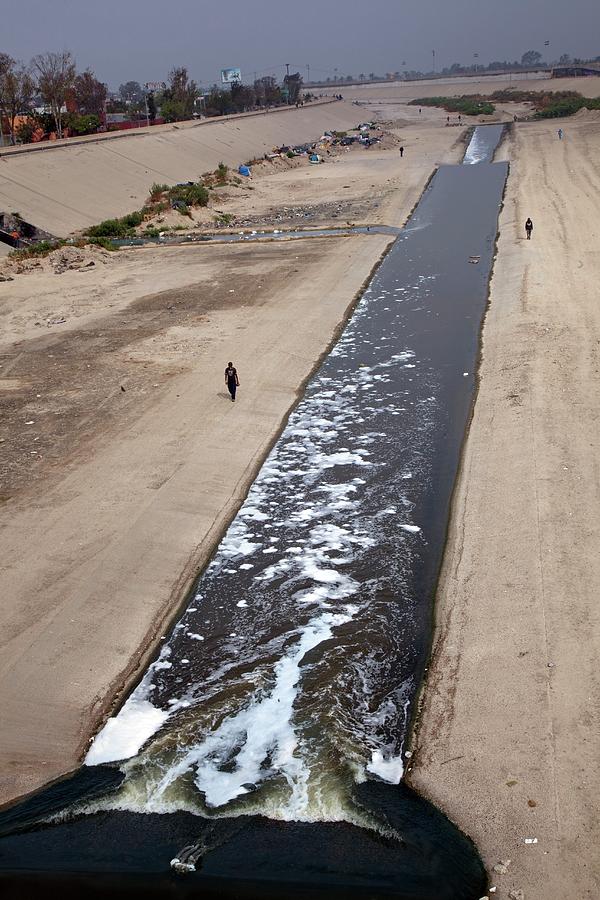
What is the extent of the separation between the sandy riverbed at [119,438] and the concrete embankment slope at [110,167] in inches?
528

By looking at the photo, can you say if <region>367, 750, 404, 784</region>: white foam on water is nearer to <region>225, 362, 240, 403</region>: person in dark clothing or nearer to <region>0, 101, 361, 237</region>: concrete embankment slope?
<region>225, 362, 240, 403</region>: person in dark clothing

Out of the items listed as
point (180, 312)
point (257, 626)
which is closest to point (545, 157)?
point (180, 312)

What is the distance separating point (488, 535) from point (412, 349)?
41.8 feet

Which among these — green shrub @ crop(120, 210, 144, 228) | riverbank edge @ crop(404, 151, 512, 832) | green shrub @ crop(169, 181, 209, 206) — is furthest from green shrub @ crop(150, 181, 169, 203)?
riverbank edge @ crop(404, 151, 512, 832)

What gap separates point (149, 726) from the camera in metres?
12.4

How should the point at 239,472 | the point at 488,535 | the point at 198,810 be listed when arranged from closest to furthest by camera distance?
the point at 198,810, the point at 488,535, the point at 239,472

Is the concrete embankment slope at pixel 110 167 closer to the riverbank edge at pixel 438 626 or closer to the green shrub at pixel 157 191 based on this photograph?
the green shrub at pixel 157 191

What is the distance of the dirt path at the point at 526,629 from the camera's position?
33.1 ft

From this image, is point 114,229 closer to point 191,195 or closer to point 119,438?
point 191,195

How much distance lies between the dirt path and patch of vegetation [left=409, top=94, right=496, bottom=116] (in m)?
115

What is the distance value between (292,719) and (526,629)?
3.86 metres

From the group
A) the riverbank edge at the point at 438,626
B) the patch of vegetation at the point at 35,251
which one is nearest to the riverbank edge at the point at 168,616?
the riverbank edge at the point at 438,626

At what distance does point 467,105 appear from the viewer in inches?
5433

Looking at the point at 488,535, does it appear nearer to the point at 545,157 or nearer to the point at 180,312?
the point at 180,312
